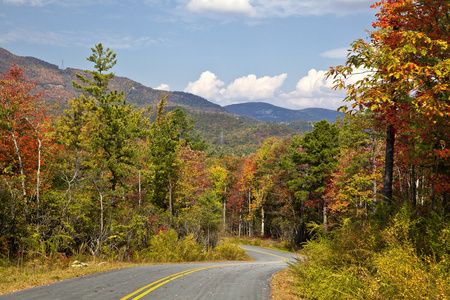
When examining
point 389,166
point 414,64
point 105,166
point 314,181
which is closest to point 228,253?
point 314,181

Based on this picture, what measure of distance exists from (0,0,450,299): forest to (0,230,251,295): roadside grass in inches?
16.9

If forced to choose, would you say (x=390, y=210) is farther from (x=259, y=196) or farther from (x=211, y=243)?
(x=259, y=196)

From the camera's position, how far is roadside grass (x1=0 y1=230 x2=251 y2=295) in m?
10.6

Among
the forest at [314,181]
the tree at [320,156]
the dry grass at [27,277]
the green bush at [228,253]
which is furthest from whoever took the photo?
the tree at [320,156]

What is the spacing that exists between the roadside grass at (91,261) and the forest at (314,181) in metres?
0.43

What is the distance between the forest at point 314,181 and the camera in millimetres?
6340

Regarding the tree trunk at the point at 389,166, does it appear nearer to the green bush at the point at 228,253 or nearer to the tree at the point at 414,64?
the tree at the point at 414,64

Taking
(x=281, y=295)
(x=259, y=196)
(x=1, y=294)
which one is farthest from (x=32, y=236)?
(x=259, y=196)

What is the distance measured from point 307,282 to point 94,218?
667 inches

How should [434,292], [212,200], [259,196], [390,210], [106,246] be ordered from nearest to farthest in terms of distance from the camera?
[434,292]
[390,210]
[106,246]
[212,200]
[259,196]

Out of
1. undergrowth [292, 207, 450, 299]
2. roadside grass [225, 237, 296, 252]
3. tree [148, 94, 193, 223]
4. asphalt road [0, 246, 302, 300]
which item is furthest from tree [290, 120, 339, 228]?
undergrowth [292, 207, 450, 299]

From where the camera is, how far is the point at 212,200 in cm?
3155

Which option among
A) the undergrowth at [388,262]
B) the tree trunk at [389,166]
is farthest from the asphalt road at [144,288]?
the tree trunk at [389,166]

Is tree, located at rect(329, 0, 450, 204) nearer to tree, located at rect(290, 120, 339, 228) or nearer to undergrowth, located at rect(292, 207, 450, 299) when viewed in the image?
undergrowth, located at rect(292, 207, 450, 299)
